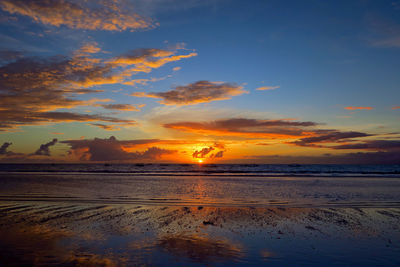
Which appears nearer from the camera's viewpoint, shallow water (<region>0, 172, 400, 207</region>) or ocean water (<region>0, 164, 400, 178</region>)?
shallow water (<region>0, 172, 400, 207</region>)

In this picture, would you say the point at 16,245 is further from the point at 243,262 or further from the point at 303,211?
the point at 303,211

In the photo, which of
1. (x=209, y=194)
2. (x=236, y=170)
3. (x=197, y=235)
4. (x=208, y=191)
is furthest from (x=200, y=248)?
(x=236, y=170)

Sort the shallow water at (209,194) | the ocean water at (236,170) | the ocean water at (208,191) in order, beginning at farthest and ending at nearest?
the ocean water at (236,170) → the ocean water at (208,191) → the shallow water at (209,194)

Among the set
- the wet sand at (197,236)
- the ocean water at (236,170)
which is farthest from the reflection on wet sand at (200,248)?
the ocean water at (236,170)

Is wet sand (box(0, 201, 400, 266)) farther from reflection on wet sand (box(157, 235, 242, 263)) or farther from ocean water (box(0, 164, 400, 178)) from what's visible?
ocean water (box(0, 164, 400, 178))

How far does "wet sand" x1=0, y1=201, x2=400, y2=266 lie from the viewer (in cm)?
691

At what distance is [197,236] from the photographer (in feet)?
29.7

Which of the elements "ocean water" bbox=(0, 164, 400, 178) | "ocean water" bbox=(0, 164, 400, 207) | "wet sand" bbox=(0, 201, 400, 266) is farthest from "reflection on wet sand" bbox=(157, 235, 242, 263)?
"ocean water" bbox=(0, 164, 400, 178)

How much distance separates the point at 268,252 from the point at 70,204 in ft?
43.1

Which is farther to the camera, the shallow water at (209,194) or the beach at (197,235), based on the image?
the shallow water at (209,194)

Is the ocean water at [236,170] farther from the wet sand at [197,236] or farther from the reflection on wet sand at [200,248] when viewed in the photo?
the reflection on wet sand at [200,248]

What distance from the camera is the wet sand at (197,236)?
22.7 feet

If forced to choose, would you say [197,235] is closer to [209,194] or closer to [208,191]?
[209,194]

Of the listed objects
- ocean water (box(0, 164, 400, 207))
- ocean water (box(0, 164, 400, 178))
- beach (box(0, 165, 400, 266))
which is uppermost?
beach (box(0, 165, 400, 266))
